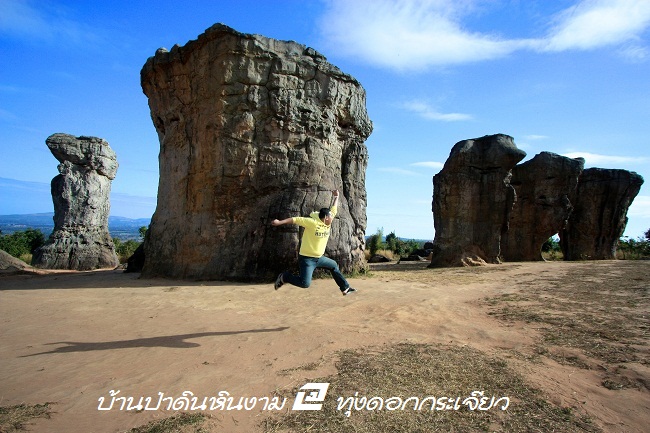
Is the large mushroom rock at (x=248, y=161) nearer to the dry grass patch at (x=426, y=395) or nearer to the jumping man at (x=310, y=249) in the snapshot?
the jumping man at (x=310, y=249)

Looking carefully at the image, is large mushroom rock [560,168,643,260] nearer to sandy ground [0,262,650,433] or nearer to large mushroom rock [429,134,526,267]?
large mushroom rock [429,134,526,267]

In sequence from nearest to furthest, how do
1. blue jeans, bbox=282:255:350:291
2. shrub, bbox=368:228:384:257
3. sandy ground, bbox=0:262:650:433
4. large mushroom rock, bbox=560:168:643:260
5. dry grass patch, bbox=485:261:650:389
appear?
sandy ground, bbox=0:262:650:433 < dry grass patch, bbox=485:261:650:389 < blue jeans, bbox=282:255:350:291 < large mushroom rock, bbox=560:168:643:260 < shrub, bbox=368:228:384:257

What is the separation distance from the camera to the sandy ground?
272 cm

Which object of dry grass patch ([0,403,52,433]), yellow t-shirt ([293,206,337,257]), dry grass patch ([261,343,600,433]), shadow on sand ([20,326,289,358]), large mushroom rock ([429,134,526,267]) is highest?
large mushroom rock ([429,134,526,267])

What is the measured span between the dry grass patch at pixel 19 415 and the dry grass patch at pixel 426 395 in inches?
56.9

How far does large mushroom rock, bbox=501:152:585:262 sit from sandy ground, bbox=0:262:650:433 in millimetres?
11848

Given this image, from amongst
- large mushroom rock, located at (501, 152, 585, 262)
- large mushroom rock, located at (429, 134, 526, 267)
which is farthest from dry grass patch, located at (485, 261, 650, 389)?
large mushroom rock, located at (501, 152, 585, 262)

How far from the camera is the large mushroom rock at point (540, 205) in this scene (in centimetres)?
1797

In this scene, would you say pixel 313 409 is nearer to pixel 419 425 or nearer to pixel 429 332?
pixel 419 425

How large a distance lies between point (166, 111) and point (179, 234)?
350cm

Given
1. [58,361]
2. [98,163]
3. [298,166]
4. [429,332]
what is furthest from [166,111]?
[429,332]

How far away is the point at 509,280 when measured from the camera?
31.9 ft

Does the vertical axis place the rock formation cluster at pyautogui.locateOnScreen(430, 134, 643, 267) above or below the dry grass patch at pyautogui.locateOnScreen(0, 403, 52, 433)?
above

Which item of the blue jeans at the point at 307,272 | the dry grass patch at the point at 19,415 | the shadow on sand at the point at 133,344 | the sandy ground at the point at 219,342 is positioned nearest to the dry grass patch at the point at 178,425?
the sandy ground at the point at 219,342
